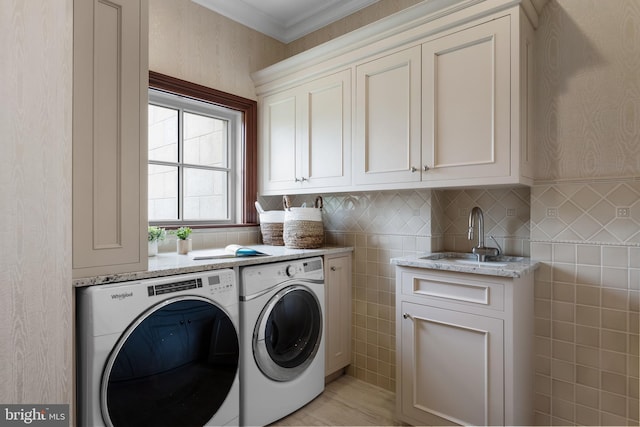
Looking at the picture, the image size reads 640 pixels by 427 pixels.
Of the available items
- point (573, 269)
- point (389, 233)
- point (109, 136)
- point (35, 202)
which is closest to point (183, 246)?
point (109, 136)

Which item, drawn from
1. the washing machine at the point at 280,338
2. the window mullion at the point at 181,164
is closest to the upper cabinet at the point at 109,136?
the washing machine at the point at 280,338

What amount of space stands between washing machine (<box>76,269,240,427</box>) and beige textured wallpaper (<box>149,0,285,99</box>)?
4.97 feet

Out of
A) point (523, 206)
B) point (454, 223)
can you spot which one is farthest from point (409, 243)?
point (523, 206)

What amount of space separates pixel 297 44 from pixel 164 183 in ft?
5.41

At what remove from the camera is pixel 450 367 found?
5.90 ft

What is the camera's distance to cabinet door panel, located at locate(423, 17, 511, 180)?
168 centimetres

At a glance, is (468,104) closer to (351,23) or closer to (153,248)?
(351,23)

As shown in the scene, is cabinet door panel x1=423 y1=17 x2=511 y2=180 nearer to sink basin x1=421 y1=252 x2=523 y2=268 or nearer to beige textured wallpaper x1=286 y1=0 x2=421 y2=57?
sink basin x1=421 y1=252 x2=523 y2=268

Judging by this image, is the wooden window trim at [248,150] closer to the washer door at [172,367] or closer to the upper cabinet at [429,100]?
the upper cabinet at [429,100]

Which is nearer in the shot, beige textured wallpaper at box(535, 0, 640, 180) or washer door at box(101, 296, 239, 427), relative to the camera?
washer door at box(101, 296, 239, 427)

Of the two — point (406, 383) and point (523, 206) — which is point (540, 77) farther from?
point (406, 383)

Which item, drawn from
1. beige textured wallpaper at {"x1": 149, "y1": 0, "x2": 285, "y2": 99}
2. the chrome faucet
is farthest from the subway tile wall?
beige textured wallpaper at {"x1": 149, "y1": 0, "x2": 285, "y2": 99}

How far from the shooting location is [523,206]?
1997 millimetres

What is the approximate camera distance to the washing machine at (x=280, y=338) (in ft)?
6.06
